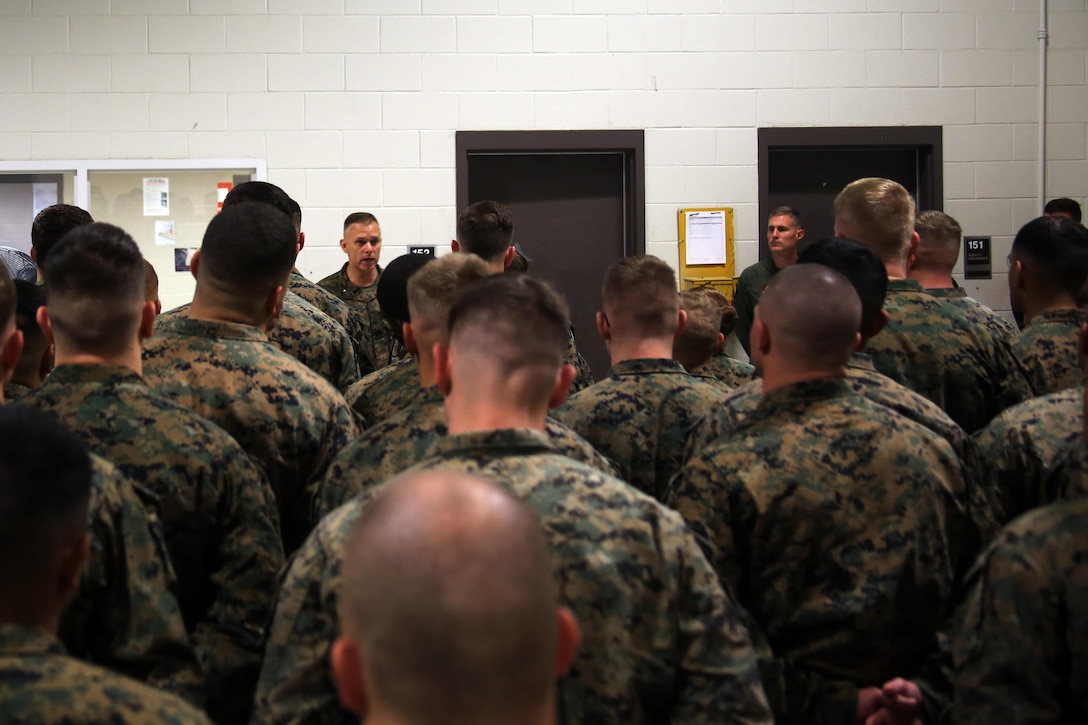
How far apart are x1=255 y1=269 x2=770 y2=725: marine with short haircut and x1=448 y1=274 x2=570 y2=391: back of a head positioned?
→ 133mm

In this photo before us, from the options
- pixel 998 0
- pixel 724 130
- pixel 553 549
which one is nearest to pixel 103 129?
pixel 724 130

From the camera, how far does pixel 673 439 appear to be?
3.03 m

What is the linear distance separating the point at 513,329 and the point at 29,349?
5.27 feet

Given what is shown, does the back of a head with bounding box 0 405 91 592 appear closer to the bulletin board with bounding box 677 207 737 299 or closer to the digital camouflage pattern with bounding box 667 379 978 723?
the digital camouflage pattern with bounding box 667 379 978 723

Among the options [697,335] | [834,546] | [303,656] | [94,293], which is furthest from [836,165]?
[303,656]

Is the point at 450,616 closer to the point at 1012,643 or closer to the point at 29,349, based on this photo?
the point at 1012,643

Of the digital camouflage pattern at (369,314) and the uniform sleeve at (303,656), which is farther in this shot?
the digital camouflage pattern at (369,314)

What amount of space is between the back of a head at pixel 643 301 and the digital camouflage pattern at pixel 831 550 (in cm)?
99

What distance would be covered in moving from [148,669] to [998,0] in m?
6.80

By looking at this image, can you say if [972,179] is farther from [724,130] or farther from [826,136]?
[724,130]

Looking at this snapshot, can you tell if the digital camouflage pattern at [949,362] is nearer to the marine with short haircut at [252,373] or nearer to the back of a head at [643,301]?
the back of a head at [643,301]

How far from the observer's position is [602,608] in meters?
1.60

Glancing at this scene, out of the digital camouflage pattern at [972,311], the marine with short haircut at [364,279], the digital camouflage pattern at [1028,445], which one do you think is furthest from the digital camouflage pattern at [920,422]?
the marine with short haircut at [364,279]

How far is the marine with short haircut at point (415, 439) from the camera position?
88.0 inches
